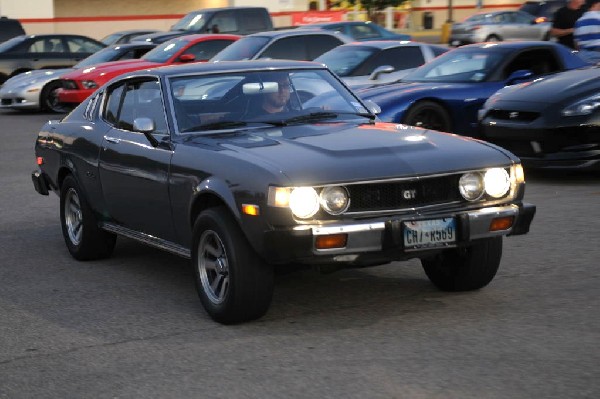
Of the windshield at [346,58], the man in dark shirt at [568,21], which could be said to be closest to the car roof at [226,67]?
the windshield at [346,58]

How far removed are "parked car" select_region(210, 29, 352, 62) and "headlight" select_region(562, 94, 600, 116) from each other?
841 cm

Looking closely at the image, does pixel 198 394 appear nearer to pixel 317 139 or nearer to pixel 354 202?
pixel 354 202

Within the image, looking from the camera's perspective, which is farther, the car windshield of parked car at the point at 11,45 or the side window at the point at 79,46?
the side window at the point at 79,46

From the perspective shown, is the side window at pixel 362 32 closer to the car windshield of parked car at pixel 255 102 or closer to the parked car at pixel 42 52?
the parked car at pixel 42 52

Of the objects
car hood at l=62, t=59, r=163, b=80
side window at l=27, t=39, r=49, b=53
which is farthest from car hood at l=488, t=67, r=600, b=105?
side window at l=27, t=39, r=49, b=53

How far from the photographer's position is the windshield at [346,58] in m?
16.9

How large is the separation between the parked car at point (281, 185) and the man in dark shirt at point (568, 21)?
11.3 meters

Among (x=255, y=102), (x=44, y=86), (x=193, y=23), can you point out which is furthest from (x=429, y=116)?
(x=193, y=23)

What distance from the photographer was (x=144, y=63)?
21203 millimetres

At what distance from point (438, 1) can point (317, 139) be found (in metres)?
55.7

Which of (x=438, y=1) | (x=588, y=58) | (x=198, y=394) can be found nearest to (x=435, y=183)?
(x=198, y=394)

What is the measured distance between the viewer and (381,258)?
6.08 meters

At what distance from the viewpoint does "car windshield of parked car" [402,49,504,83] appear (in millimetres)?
14039

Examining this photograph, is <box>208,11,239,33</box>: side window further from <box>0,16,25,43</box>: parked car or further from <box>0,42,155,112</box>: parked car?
<box>0,16,25,43</box>: parked car
